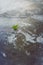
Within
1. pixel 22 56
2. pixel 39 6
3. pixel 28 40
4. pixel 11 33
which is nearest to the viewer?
pixel 22 56

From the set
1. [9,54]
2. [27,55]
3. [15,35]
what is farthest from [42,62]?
[15,35]

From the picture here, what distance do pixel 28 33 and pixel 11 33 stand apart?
232 millimetres

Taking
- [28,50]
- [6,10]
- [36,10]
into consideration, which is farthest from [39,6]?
[28,50]

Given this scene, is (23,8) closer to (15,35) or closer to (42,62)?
(15,35)

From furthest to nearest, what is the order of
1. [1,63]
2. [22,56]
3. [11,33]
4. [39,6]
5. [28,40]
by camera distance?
[39,6], [11,33], [28,40], [22,56], [1,63]

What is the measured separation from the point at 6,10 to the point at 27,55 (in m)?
1.70

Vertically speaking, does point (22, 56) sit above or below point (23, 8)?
below

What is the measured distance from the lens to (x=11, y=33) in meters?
2.50

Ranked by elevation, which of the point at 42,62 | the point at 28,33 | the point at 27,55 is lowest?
the point at 42,62

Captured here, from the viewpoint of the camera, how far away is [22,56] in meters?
1.98

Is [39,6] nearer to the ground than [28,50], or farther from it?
farther from it

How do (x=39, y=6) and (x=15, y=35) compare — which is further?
(x=39, y=6)

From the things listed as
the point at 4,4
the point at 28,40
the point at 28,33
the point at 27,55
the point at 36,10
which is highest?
the point at 4,4

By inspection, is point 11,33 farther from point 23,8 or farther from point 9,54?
point 23,8
